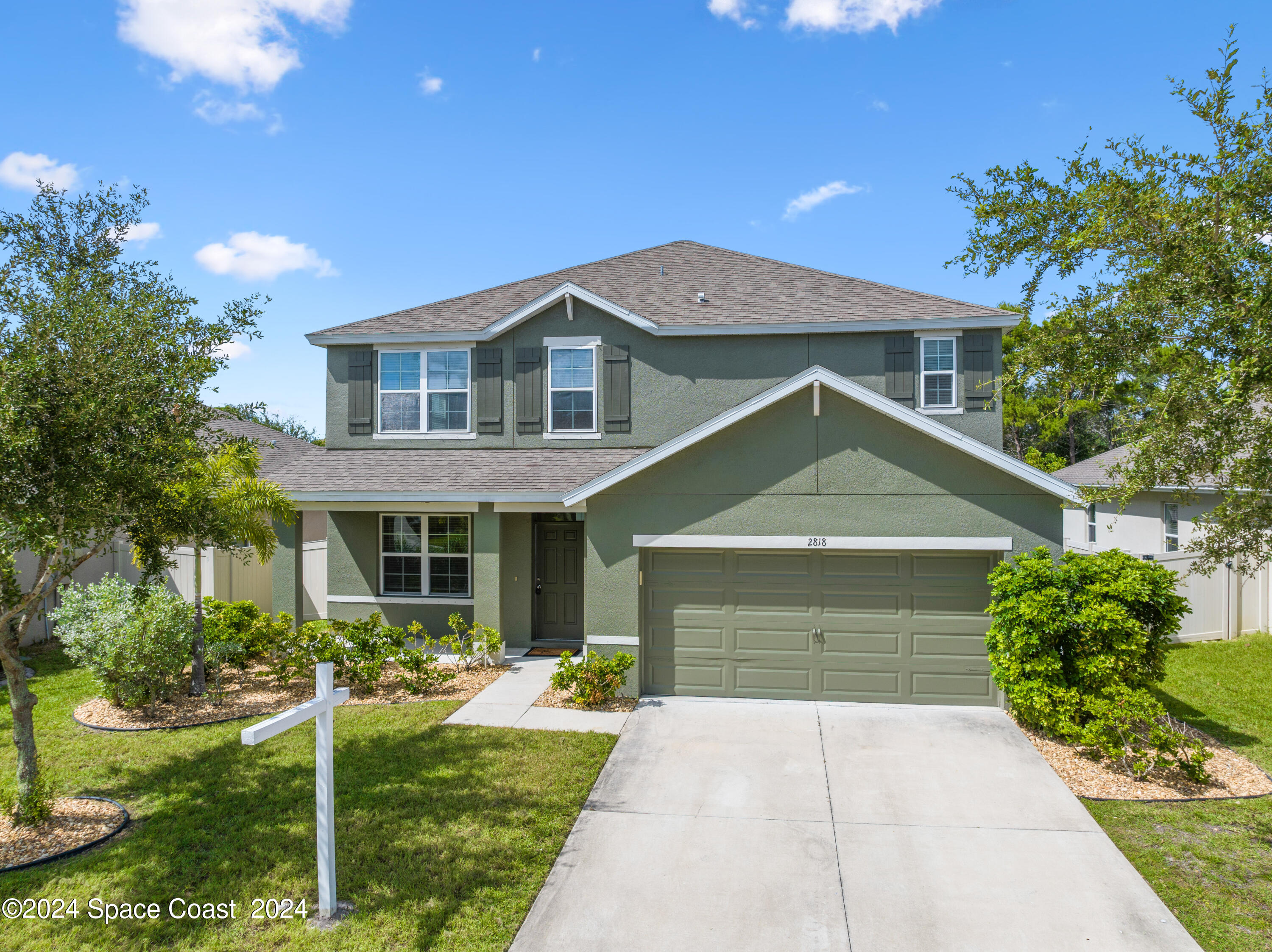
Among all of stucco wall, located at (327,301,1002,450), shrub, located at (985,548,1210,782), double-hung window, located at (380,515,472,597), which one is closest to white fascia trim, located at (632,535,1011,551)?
shrub, located at (985,548,1210,782)

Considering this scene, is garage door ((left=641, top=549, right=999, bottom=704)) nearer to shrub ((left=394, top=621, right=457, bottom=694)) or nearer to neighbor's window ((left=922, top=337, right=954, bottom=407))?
shrub ((left=394, top=621, right=457, bottom=694))

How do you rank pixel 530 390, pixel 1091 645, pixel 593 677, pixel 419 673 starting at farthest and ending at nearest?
pixel 530 390 → pixel 419 673 → pixel 593 677 → pixel 1091 645

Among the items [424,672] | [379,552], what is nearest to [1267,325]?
[424,672]

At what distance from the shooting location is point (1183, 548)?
33.7 feet

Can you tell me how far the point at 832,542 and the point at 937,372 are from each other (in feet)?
17.7

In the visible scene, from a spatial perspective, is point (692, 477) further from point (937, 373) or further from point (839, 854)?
point (937, 373)

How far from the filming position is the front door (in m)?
12.8

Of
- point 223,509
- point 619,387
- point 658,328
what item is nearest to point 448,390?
point 619,387

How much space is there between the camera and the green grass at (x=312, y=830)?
15.6ft

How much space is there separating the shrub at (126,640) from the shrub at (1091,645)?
10.6m

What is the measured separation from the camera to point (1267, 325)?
16.4 ft

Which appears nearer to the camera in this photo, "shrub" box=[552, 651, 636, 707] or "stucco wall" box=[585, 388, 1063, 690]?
"stucco wall" box=[585, 388, 1063, 690]

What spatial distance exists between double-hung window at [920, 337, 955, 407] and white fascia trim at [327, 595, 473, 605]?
9.37 m

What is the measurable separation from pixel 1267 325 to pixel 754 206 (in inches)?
452
